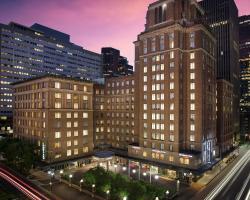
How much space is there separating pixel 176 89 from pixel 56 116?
138ft

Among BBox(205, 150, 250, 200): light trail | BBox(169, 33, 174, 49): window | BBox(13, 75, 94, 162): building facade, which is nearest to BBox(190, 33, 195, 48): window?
BBox(169, 33, 174, 49): window

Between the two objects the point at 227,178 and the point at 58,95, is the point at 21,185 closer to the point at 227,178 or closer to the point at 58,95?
the point at 58,95

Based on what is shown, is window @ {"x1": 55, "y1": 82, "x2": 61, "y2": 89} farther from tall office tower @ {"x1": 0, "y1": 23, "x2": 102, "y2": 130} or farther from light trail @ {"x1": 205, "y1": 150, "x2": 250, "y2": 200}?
tall office tower @ {"x1": 0, "y1": 23, "x2": 102, "y2": 130}

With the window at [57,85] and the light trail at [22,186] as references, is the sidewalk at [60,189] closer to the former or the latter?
the light trail at [22,186]

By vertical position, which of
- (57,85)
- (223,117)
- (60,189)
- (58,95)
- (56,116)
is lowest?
(60,189)

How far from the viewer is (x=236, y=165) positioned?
8600 centimetres

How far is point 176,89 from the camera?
7319 centimetres

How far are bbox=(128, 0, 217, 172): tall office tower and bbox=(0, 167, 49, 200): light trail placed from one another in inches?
1541

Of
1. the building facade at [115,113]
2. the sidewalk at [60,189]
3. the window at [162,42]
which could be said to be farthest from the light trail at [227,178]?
the window at [162,42]

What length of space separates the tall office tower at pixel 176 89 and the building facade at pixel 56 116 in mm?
21053

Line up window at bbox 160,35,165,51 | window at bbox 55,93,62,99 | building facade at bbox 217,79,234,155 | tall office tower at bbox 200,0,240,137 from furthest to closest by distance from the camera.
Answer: tall office tower at bbox 200,0,240,137, building facade at bbox 217,79,234,155, window at bbox 160,35,165,51, window at bbox 55,93,62,99

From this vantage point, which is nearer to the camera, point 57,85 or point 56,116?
point 56,116

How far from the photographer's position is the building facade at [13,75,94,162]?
73.6 metres

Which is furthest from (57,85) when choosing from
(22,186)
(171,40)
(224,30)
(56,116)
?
(224,30)
